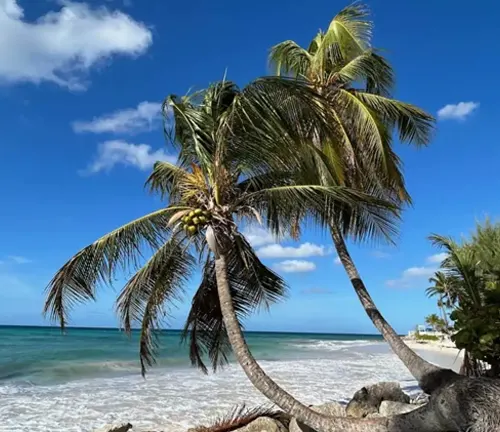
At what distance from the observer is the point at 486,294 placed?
30.3ft

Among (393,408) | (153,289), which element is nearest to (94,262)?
(153,289)

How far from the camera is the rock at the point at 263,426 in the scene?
728cm

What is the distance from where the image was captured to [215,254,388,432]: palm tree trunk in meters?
5.96

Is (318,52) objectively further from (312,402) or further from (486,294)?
(312,402)

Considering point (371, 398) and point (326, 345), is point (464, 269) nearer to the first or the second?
point (371, 398)

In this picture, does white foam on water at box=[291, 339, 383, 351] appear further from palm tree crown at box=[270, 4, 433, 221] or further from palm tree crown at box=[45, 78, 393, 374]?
palm tree crown at box=[45, 78, 393, 374]

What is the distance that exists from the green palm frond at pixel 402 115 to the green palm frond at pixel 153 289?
5.18m

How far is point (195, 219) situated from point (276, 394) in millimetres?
2315

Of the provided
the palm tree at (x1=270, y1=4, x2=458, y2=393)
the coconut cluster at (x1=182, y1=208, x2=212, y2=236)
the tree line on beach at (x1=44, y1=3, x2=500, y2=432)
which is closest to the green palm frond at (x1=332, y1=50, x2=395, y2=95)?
the palm tree at (x1=270, y1=4, x2=458, y2=393)

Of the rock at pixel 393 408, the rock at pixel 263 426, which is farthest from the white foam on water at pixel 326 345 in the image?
the rock at pixel 263 426

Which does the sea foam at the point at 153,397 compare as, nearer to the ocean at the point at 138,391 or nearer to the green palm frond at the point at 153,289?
the ocean at the point at 138,391

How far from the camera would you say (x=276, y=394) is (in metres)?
6.21

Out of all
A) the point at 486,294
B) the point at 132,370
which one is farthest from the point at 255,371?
the point at 132,370

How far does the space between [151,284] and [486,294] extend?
5854 mm
